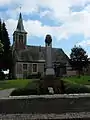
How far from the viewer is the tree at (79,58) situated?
73156 mm

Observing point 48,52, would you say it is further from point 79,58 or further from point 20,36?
point 20,36

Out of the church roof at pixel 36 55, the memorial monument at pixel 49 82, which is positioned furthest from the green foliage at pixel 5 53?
the memorial monument at pixel 49 82

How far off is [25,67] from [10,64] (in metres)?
13.4

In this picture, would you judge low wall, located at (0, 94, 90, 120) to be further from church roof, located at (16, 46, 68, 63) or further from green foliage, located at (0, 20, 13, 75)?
church roof, located at (16, 46, 68, 63)

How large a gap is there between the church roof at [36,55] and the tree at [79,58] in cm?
1169

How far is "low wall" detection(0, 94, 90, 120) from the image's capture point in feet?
25.3

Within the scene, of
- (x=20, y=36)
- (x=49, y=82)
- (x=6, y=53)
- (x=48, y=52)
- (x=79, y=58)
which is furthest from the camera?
(x=20, y=36)

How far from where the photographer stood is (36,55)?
87.1m

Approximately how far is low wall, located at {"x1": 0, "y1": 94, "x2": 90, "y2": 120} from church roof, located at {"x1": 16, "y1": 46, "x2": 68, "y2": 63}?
7488cm

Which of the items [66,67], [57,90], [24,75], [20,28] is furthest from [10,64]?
[57,90]

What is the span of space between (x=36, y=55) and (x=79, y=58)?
18387mm

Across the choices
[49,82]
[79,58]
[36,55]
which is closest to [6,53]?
[36,55]

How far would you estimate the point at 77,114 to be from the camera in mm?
7785

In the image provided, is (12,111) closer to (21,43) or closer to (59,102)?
(59,102)
